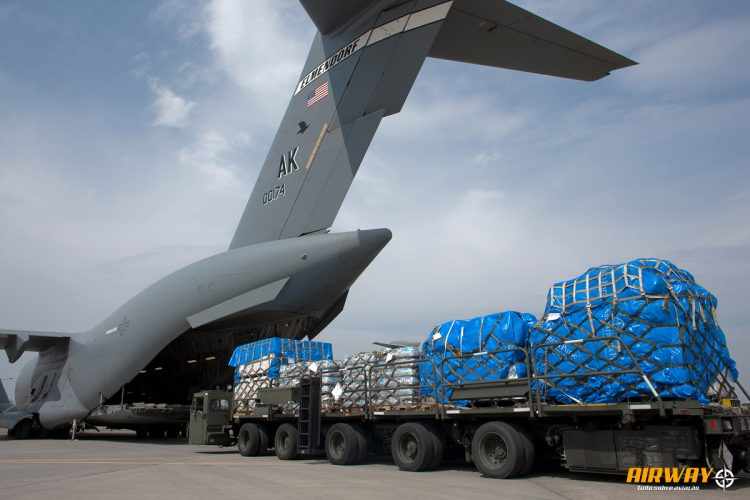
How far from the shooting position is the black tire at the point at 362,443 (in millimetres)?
11102

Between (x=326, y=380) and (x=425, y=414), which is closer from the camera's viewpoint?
(x=425, y=414)

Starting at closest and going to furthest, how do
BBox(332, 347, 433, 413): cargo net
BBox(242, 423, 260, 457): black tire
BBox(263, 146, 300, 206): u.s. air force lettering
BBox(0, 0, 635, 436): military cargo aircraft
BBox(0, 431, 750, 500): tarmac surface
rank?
BBox(0, 431, 750, 500): tarmac surface < BBox(332, 347, 433, 413): cargo net < BBox(242, 423, 260, 457): black tire < BBox(0, 0, 635, 436): military cargo aircraft < BBox(263, 146, 300, 206): u.s. air force lettering

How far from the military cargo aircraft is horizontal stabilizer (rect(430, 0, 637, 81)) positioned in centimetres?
3

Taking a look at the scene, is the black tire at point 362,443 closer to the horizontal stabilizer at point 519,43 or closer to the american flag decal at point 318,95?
the american flag decal at point 318,95

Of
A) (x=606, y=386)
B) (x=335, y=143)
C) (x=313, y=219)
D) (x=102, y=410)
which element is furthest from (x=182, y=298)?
(x=606, y=386)

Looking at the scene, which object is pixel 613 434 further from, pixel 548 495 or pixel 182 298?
pixel 182 298

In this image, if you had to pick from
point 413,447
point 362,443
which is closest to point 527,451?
point 413,447

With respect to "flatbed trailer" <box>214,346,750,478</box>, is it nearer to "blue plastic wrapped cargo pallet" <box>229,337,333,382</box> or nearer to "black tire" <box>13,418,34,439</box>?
"blue plastic wrapped cargo pallet" <box>229,337,333,382</box>

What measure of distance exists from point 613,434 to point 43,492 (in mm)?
7232

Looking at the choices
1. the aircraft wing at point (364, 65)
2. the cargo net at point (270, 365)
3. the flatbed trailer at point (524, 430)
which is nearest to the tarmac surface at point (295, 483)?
the flatbed trailer at point (524, 430)

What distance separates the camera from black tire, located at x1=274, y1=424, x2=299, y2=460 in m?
12.5

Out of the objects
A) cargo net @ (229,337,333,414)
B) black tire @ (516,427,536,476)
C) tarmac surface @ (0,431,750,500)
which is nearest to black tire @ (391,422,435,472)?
tarmac surface @ (0,431,750,500)

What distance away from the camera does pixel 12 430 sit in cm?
2400

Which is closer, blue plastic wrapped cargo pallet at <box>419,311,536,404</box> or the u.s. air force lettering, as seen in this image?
blue plastic wrapped cargo pallet at <box>419,311,536,404</box>
